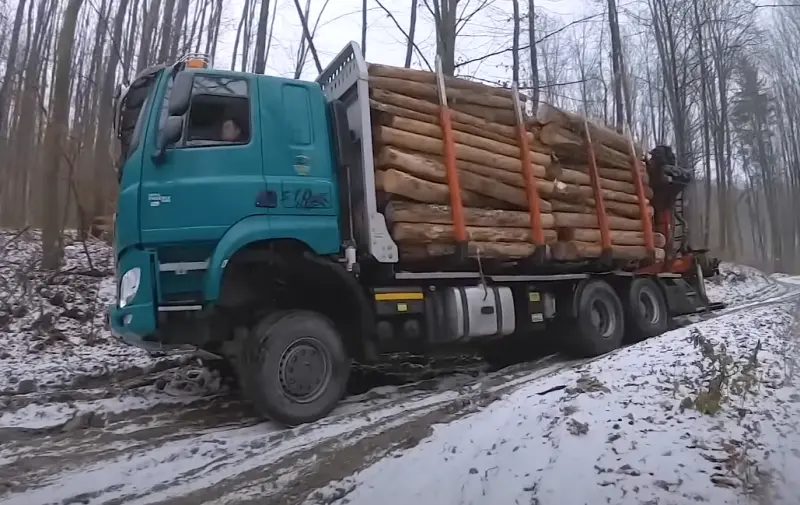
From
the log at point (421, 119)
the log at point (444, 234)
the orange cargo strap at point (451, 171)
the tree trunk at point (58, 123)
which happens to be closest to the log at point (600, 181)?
the log at point (421, 119)

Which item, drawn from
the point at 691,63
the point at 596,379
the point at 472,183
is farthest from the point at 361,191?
the point at 691,63

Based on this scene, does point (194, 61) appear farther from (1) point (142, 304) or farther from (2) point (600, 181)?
(2) point (600, 181)

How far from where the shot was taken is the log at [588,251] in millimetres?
8344

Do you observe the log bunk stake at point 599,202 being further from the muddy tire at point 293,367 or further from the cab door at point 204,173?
the cab door at point 204,173

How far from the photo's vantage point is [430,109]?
719 centimetres

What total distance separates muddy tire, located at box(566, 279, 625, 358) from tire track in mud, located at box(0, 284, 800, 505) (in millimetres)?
2181

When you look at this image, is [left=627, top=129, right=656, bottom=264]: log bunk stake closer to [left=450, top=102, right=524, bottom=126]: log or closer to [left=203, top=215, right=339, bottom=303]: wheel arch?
[left=450, top=102, right=524, bottom=126]: log

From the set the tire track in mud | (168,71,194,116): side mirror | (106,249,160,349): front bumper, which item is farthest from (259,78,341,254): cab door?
the tire track in mud

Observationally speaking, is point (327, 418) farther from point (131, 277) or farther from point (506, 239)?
point (506, 239)

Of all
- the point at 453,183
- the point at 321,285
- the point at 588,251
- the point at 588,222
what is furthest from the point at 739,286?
the point at 321,285

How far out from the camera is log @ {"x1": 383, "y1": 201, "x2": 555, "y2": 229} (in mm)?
6660

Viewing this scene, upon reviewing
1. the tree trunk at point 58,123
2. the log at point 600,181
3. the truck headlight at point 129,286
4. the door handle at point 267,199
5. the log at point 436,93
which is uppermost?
the tree trunk at point 58,123

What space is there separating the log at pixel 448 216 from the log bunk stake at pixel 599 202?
1152mm

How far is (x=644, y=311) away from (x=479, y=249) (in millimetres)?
3814
